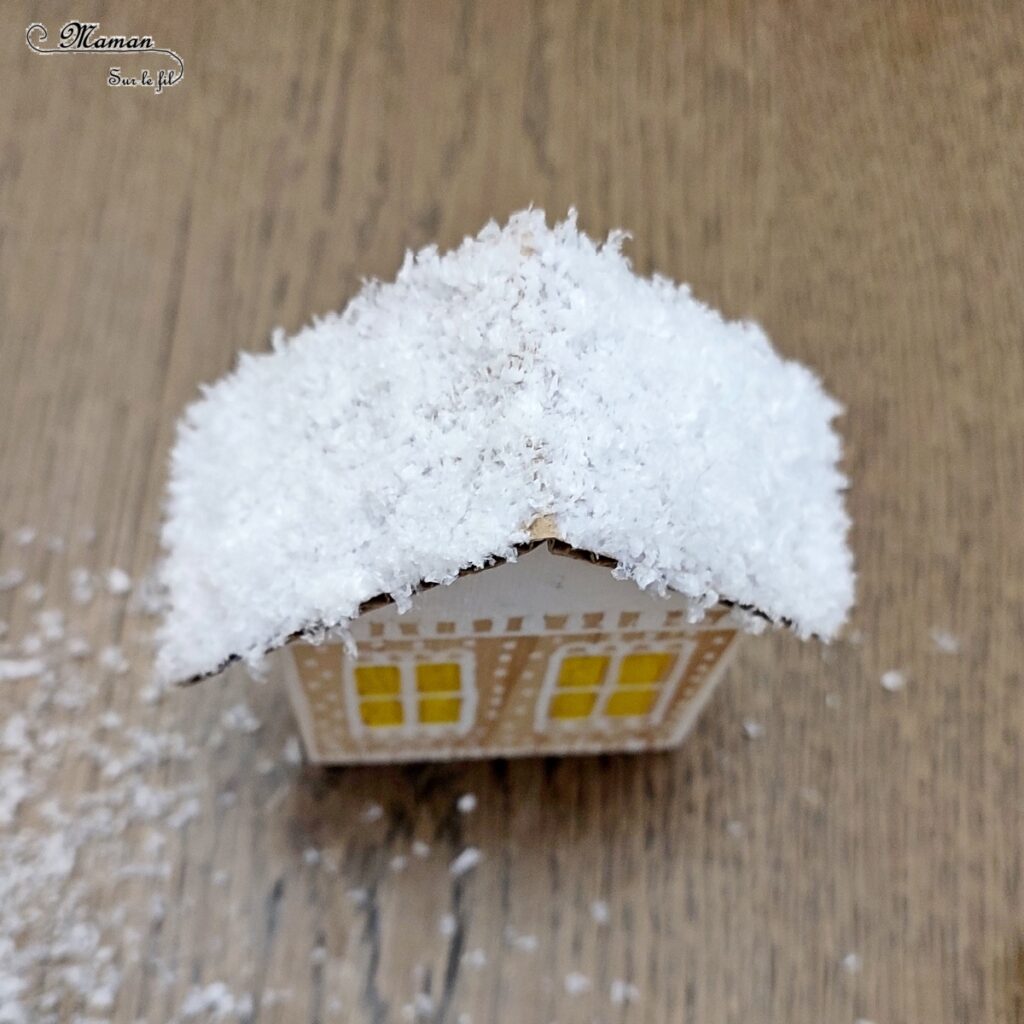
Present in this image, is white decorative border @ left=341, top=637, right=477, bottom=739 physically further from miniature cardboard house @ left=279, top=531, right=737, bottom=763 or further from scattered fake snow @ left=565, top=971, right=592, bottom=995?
scattered fake snow @ left=565, top=971, right=592, bottom=995

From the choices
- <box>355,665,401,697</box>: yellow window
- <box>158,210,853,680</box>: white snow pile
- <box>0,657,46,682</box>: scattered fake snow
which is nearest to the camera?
<box>158,210,853,680</box>: white snow pile

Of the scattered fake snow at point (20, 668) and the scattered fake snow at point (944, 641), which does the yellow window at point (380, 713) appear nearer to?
the scattered fake snow at point (20, 668)

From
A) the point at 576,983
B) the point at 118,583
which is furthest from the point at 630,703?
the point at 118,583

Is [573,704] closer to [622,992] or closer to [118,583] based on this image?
[622,992]

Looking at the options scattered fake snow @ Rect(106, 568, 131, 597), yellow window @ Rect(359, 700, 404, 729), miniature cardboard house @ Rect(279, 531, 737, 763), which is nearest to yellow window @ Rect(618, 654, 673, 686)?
miniature cardboard house @ Rect(279, 531, 737, 763)

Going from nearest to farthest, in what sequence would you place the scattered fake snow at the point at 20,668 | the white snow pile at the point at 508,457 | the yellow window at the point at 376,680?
1. the white snow pile at the point at 508,457
2. the yellow window at the point at 376,680
3. the scattered fake snow at the point at 20,668

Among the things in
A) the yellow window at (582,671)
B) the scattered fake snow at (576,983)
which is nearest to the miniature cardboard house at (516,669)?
the yellow window at (582,671)
